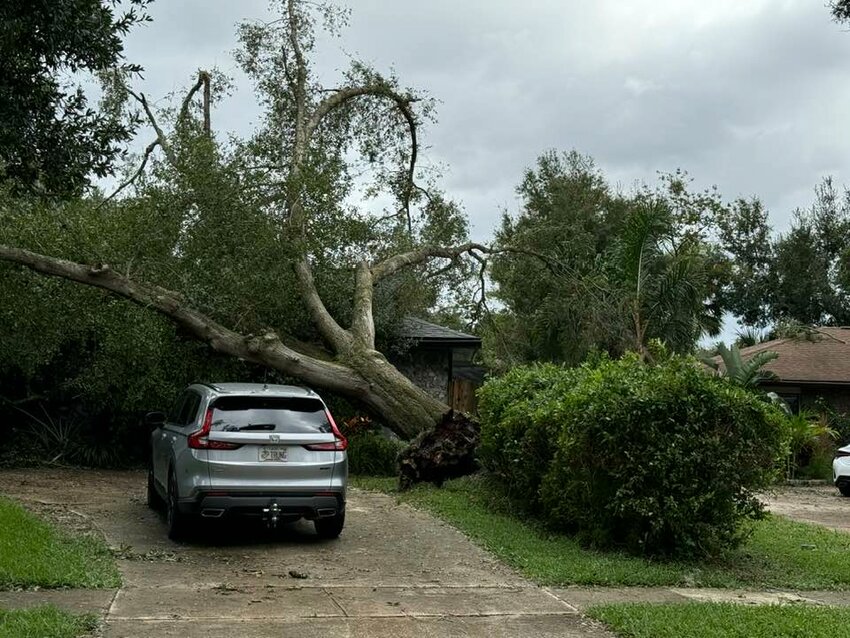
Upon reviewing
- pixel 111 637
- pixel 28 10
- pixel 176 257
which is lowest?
pixel 111 637

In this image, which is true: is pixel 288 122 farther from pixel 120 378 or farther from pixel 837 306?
pixel 837 306

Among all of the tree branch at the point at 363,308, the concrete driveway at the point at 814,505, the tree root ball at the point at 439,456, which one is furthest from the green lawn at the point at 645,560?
the tree branch at the point at 363,308

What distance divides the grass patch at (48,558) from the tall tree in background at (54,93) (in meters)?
3.70

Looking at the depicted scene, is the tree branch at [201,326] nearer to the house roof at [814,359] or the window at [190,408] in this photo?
the window at [190,408]

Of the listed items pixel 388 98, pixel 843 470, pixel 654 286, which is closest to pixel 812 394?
pixel 843 470

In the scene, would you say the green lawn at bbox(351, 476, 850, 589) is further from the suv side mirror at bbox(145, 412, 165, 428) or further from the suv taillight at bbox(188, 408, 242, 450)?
the suv side mirror at bbox(145, 412, 165, 428)

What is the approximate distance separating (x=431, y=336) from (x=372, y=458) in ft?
15.4

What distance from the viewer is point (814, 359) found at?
28.6m

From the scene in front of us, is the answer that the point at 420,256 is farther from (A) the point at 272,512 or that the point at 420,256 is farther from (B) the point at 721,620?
(B) the point at 721,620

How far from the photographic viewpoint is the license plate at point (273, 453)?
10312 mm

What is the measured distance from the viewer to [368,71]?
73.9 feet

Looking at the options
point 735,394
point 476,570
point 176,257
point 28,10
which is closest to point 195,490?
point 476,570

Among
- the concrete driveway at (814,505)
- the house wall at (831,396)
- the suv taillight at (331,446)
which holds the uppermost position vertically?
the house wall at (831,396)

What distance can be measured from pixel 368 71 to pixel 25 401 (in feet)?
34.4
